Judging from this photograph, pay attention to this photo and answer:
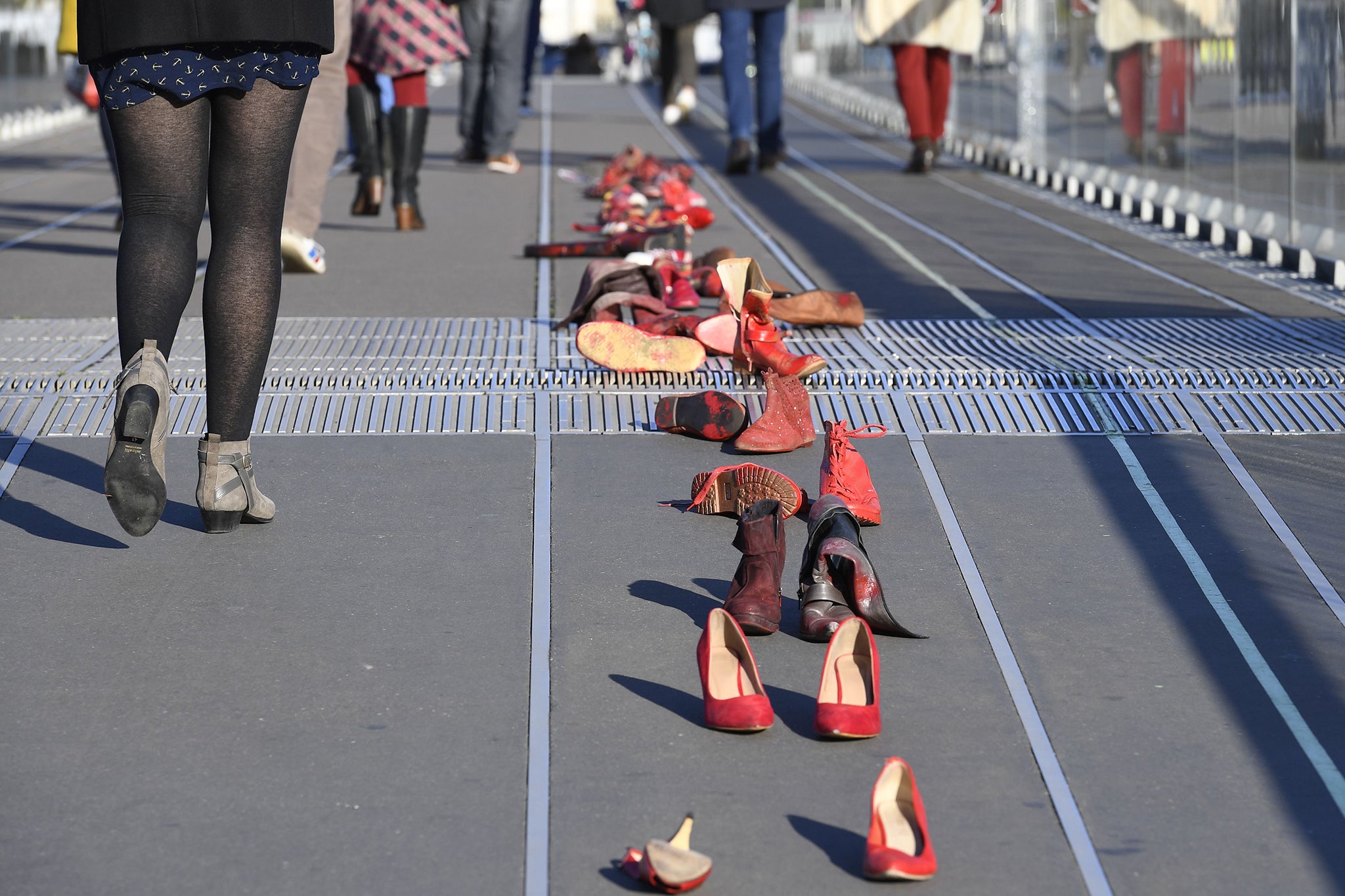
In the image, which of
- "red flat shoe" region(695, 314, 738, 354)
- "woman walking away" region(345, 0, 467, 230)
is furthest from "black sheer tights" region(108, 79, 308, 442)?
"woman walking away" region(345, 0, 467, 230)

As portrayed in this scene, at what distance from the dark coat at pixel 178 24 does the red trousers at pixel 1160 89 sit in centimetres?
641

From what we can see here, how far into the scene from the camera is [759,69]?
38.3 ft

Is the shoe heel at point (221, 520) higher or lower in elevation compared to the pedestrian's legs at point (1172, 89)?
lower

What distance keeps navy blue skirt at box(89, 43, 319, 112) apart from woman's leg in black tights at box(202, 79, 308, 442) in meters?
0.06

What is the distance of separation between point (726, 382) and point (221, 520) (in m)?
1.62

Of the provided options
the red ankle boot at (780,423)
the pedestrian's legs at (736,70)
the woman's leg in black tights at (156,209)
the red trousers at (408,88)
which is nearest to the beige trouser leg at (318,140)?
the red trousers at (408,88)

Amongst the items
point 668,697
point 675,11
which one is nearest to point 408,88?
point 668,697

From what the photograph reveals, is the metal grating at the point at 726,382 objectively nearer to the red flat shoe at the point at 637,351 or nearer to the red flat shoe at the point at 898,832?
the red flat shoe at the point at 637,351

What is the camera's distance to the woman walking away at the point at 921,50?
38.0 feet

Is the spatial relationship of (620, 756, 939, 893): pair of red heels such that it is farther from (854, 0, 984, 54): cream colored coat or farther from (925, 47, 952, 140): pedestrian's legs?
(854, 0, 984, 54): cream colored coat

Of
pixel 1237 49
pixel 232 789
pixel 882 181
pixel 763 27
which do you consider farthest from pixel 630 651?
pixel 763 27

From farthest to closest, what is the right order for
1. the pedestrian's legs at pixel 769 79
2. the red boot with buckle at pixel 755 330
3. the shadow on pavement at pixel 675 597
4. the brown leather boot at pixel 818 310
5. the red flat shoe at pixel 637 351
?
the pedestrian's legs at pixel 769 79 → the brown leather boot at pixel 818 310 → the red flat shoe at pixel 637 351 → the red boot with buckle at pixel 755 330 → the shadow on pavement at pixel 675 597

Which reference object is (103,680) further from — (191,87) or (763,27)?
(763,27)

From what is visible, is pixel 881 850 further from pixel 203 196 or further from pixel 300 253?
pixel 300 253
